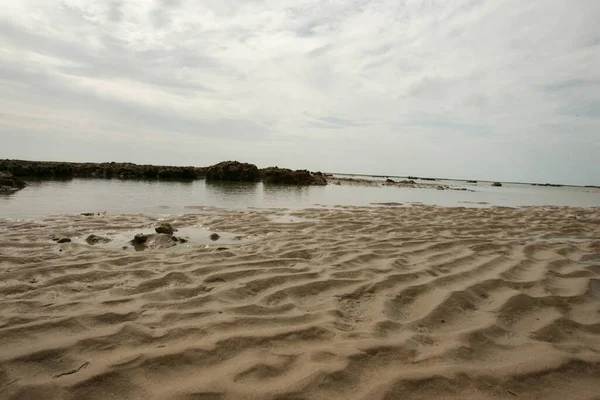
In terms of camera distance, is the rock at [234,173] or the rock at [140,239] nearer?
the rock at [140,239]

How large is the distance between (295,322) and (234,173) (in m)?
25.1

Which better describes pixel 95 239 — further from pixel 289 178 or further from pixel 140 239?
pixel 289 178

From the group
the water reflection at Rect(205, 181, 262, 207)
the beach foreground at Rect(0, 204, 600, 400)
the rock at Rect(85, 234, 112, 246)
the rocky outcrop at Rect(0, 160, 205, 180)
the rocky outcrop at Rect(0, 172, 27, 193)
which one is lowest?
the beach foreground at Rect(0, 204, 600, 400)

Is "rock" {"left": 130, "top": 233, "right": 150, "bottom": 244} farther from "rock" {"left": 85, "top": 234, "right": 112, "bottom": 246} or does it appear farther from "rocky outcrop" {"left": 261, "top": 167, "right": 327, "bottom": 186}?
"rocky outcrop" {"left": 261, "top": 167, "right": 327, "bottom": 186}

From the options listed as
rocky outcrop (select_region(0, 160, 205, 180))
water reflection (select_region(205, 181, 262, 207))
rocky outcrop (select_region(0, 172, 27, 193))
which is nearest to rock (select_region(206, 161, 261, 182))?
rocky outcrop (select_region(0, 160, 205, 180))

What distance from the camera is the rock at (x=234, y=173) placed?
26.9 meters

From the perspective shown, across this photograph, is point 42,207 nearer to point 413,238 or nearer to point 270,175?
point 413,238

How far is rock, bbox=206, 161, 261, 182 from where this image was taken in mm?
26906

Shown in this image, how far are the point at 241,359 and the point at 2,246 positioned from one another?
13.0ft

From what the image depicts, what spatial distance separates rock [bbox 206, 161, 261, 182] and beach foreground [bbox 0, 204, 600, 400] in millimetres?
22370

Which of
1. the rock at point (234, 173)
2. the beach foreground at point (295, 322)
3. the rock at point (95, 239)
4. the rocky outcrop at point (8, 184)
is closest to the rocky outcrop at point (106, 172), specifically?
the rock at point (234, 173)

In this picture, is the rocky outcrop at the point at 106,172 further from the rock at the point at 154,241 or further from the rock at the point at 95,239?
the rock at the point at 154,241

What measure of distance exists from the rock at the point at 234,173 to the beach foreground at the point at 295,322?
22370 millimetres

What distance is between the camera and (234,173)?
2692cm
